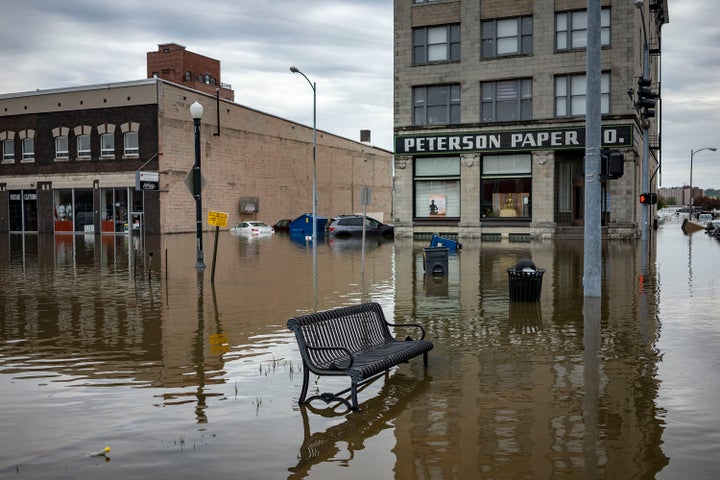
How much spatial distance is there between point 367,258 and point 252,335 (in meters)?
17.0

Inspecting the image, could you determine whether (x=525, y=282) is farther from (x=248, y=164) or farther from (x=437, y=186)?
(x=248, y=164)

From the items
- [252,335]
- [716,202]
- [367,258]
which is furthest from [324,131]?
[716,202]

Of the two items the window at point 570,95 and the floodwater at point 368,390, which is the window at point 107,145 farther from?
the floodwater at point 368,390

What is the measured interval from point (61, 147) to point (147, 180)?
10.1 meters

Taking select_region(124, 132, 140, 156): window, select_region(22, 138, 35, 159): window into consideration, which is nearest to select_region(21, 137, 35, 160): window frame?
select_region(22, 138, 35, 159): window

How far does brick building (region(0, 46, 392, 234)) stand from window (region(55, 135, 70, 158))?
8cm

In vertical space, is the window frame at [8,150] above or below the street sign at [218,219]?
above

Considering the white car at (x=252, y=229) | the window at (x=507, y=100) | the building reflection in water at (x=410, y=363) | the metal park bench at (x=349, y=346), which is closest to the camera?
the building reflection in water at (x=410, y=363)

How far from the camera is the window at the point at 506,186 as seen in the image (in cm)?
4250

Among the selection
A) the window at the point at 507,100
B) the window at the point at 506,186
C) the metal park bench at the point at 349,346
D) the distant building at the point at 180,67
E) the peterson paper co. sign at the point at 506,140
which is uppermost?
the distant building at the point at 180,67

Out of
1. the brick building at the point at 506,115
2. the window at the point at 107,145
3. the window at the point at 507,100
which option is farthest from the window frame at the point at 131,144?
the window at the point at 507,100

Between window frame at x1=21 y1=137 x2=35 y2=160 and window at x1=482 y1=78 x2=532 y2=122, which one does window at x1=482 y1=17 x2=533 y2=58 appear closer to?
window at x1=482 y1=78 x2=532 y2=122

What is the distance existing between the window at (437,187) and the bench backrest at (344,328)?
116 feet

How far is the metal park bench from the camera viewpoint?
24.4ft
